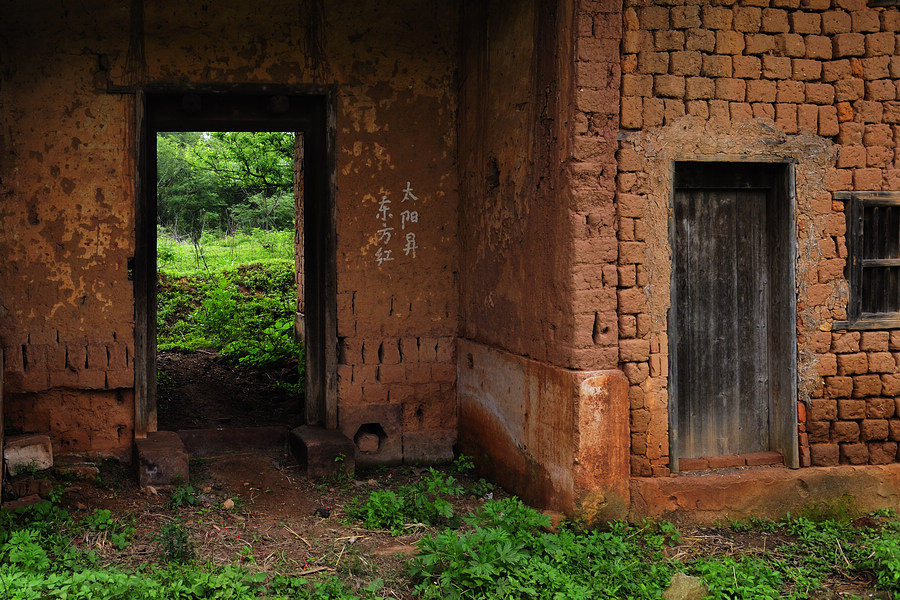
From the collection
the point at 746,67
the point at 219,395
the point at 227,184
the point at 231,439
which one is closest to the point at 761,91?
the point at 746,67

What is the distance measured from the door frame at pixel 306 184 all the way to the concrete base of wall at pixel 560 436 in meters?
1.55

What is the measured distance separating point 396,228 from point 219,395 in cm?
316

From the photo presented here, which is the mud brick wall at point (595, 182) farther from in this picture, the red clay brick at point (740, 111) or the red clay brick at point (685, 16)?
the red clay brick at point (740, 111)

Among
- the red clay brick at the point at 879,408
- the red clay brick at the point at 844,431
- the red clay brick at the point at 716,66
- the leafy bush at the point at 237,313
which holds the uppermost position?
the red clay brick at the point at 716,66

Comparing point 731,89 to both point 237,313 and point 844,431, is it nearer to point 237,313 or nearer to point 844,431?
point 844,431

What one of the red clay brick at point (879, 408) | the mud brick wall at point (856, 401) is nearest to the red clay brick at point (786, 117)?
the mud brick wall at point (856, 401)

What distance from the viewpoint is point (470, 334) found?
6.15 metres

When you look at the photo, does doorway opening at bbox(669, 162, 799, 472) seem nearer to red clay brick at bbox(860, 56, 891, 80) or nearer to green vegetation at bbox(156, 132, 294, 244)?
red clay brick at bbox(860, 56, 891, 80)

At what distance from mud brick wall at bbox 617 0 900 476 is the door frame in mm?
2583

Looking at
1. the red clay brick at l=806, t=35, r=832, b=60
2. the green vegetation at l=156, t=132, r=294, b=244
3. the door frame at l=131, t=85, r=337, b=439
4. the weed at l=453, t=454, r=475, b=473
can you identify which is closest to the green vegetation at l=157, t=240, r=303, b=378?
the green vegetation at l=156, t=132, r=294, b=244

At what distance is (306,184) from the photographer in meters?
6.85

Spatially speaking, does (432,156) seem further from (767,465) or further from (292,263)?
(292,263)

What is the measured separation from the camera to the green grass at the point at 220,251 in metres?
13.8

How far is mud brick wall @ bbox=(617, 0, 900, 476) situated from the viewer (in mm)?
4621
